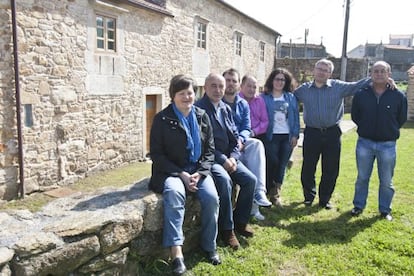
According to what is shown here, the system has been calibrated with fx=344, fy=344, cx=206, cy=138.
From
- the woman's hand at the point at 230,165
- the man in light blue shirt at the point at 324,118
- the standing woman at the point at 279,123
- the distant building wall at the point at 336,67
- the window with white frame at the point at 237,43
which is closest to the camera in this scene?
the woman's hand at the point at 230,165

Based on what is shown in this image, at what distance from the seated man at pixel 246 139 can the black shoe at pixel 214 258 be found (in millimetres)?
941

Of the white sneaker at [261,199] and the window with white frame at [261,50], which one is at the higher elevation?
the window with white frame at [261,50]

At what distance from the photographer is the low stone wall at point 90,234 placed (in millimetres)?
2125

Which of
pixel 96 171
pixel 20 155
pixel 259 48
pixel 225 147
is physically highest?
pixel 259 48

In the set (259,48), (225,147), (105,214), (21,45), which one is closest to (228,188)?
(225,147)

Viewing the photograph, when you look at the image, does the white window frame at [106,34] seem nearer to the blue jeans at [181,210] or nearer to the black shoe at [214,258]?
the blue jeans at [181,210]

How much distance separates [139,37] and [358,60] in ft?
56.1

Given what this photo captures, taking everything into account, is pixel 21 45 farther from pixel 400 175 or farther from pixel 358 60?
pixel 358 60

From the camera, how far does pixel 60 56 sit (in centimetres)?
698

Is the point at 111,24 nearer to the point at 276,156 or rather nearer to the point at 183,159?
the point at 276,156

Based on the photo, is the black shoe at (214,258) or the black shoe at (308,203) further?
Result: the black shoe at (308,203)

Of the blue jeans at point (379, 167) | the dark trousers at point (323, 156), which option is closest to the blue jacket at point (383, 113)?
the blue jeans at point (379, 167)

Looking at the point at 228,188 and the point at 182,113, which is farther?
the point at 228,188

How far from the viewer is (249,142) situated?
13.1ft
